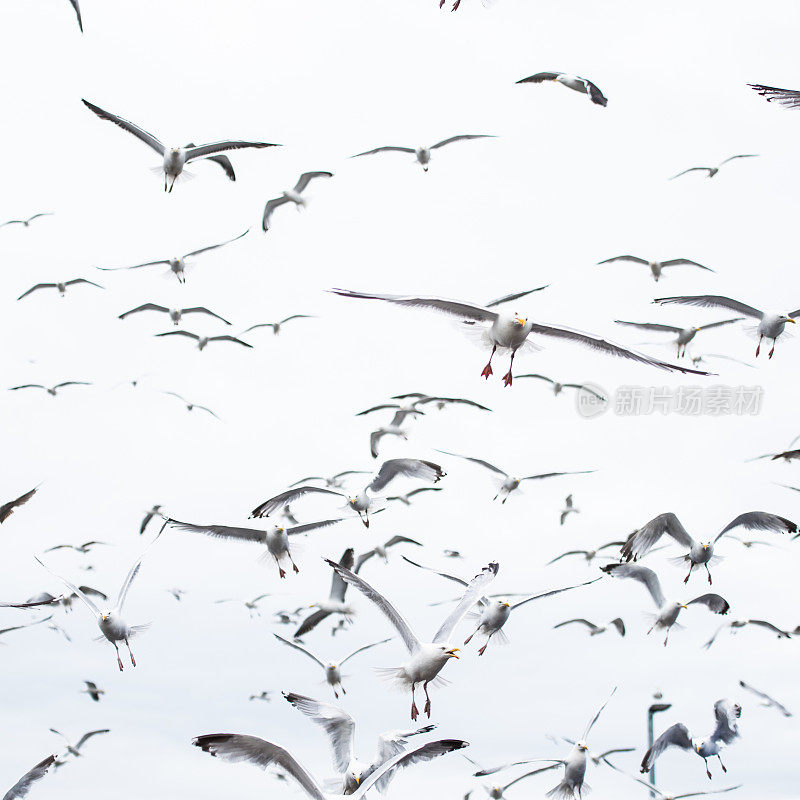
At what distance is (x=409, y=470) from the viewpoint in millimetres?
17094

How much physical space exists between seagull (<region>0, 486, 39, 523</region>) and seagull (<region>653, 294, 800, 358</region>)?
10382 millimetres

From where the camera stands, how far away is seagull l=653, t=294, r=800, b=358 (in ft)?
53.9

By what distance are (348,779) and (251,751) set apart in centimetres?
391

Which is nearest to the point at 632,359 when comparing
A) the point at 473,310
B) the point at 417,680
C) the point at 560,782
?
the point at 473,310

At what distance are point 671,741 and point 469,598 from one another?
6402mm

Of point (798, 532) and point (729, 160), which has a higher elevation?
point (729, 160)

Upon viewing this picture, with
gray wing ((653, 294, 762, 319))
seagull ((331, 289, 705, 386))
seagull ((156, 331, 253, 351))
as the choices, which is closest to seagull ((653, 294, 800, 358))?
gray wing ((653, 294, 762, 319))

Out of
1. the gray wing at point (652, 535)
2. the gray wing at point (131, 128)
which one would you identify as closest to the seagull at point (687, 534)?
the gray wing at point (652, 535)

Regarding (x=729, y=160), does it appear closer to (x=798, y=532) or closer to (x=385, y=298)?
(x=798, y=532)

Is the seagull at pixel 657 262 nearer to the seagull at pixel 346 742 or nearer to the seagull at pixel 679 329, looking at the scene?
the seagull at pixel 679 329

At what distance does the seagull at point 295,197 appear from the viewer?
21.6 m

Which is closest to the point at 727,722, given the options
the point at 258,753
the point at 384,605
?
the point at 384,605

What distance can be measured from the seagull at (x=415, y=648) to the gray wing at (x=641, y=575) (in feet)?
16.3

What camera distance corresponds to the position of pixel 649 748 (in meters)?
17.8
